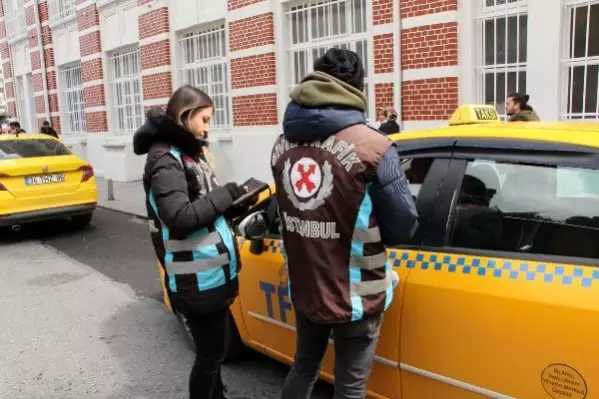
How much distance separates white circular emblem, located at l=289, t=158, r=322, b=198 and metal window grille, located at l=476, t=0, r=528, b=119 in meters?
5.69

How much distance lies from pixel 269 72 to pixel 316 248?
8.63 meters

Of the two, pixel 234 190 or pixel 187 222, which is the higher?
pixel 234 190

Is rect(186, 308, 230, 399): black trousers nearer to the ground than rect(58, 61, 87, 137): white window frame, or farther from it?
nearer to the ground

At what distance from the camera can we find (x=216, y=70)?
40.1ft

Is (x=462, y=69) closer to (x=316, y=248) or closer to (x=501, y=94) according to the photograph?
(x=501, y=94)

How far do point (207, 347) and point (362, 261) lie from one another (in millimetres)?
980

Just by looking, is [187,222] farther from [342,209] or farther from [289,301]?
[289,301]

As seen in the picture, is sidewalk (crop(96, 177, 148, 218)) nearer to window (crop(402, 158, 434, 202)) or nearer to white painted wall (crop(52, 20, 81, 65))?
white painted wall (crop(52, 20, 81, 65))

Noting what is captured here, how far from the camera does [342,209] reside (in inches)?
86.0

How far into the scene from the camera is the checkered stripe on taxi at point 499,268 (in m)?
2.10

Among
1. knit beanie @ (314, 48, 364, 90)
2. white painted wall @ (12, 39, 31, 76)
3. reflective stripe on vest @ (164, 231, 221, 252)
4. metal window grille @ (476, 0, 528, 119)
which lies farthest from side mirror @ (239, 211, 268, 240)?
white painted wall @ (12, 39, 31, 76)

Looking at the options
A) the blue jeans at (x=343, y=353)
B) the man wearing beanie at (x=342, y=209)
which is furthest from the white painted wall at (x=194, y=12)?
the blue jeans at (x=343, y=353)

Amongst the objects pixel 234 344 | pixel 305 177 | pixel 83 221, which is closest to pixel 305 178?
pixel 305 177

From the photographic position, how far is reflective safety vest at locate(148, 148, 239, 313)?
260 centimetres
